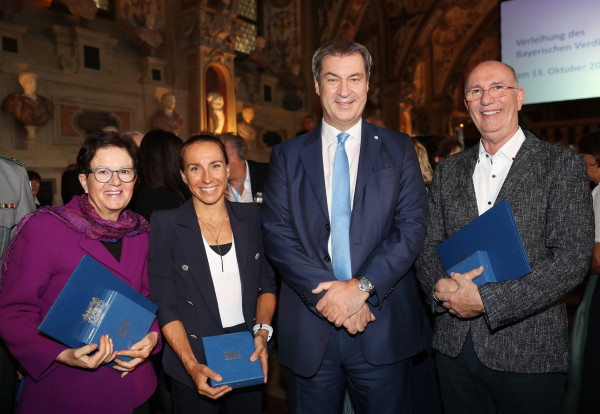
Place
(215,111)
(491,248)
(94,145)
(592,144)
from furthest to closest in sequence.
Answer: (215,111), (592,144), (94,145), (491,248)

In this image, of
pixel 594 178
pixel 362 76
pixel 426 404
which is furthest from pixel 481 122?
pixel 426 404

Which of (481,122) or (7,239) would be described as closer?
(481,122)

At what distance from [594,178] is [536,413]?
70.9 inches

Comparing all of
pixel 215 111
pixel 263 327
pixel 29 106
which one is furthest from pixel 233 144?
pixel 215 111

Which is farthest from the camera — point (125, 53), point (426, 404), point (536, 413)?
point (125, 53)

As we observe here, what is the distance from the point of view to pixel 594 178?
302cm

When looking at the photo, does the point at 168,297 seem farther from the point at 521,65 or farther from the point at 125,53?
the point at 125,53

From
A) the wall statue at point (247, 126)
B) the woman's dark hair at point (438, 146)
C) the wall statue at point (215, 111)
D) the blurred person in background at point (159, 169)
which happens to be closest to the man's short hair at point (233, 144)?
the blurred person in background at point (159, 169)

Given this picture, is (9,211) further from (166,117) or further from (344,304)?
(166,117)

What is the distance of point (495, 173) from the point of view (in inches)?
79.4

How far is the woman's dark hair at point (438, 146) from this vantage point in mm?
3682

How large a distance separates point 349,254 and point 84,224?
43.0 inches

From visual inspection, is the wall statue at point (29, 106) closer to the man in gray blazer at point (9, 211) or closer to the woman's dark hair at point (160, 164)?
the woman's dark hair at point (160, 164)

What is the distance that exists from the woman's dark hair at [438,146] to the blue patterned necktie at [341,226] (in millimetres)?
1876
